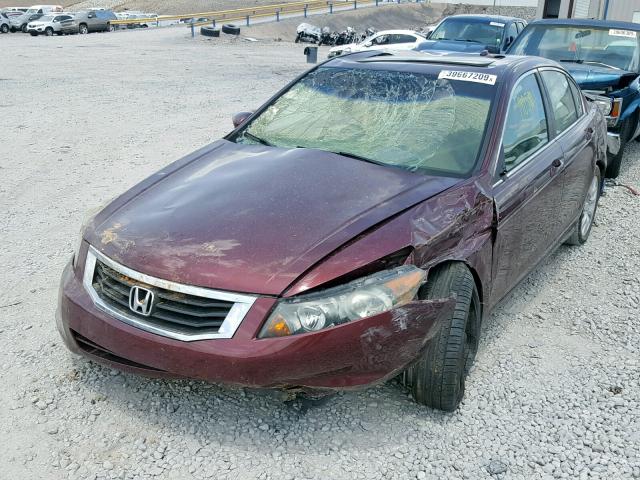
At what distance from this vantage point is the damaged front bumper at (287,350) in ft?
8.55

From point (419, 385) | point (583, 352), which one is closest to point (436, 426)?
point (419, 385)

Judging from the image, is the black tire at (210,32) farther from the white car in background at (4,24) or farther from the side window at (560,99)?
the side window at (560,99)

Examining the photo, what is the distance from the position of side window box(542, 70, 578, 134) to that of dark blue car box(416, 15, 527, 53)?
10977 millimetres

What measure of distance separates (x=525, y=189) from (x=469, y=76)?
779 mm

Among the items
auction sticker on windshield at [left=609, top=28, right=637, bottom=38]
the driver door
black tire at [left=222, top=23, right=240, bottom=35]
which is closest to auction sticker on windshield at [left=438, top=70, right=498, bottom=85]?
the driver door

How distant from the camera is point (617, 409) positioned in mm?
3266

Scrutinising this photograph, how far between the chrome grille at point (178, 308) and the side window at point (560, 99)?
2.87 m

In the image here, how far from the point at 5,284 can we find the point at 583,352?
377 centimetres

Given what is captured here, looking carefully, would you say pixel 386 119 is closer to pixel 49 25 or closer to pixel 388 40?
pixel 388 40

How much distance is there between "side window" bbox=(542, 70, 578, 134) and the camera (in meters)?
4.52

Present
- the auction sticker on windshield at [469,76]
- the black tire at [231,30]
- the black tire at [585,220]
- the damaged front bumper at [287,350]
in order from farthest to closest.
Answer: the black tire at [231,30] → the black tire at [585,220] → the auction sticker on windshield at [469,76] → the damaged front bumper at [287,350]

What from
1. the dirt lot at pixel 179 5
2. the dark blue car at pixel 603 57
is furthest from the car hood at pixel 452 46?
the dirt lot at pixel 179 5

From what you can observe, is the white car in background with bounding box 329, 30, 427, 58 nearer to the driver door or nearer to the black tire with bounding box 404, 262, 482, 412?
the driver door

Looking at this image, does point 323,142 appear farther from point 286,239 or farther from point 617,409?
point 617,409
